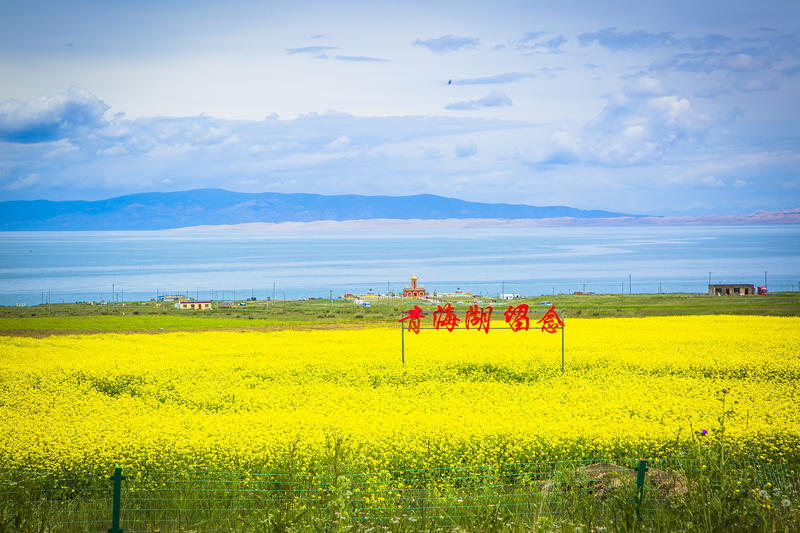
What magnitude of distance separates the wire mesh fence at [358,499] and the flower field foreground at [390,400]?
50 centimetres

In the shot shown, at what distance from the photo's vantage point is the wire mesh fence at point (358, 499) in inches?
301

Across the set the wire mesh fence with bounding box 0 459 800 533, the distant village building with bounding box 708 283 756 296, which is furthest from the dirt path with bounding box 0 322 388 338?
the distant village building with bounding box 708 283 756 296

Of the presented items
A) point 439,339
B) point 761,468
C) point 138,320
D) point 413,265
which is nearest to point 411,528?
point 761,468

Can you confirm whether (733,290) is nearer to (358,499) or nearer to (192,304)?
(192,304)

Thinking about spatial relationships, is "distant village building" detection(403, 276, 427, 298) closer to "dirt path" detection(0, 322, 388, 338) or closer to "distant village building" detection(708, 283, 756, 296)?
"distant village building" detection(708, 283, 756, 296)

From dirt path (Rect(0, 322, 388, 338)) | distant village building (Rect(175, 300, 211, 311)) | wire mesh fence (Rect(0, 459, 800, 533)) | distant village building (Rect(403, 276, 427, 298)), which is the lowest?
wire mesh fence (Rect(0, 459, 800, 533))

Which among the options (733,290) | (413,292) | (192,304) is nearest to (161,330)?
(192,304)

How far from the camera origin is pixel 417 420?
13.5 meters

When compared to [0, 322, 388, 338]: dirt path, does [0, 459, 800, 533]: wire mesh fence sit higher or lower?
lower

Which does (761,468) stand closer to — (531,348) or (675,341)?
(531,348)

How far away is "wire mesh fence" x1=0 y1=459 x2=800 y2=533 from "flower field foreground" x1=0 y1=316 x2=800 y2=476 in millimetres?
498

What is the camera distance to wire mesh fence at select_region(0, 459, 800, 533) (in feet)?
25.1

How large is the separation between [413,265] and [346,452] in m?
174

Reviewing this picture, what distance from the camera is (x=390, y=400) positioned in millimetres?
15875
